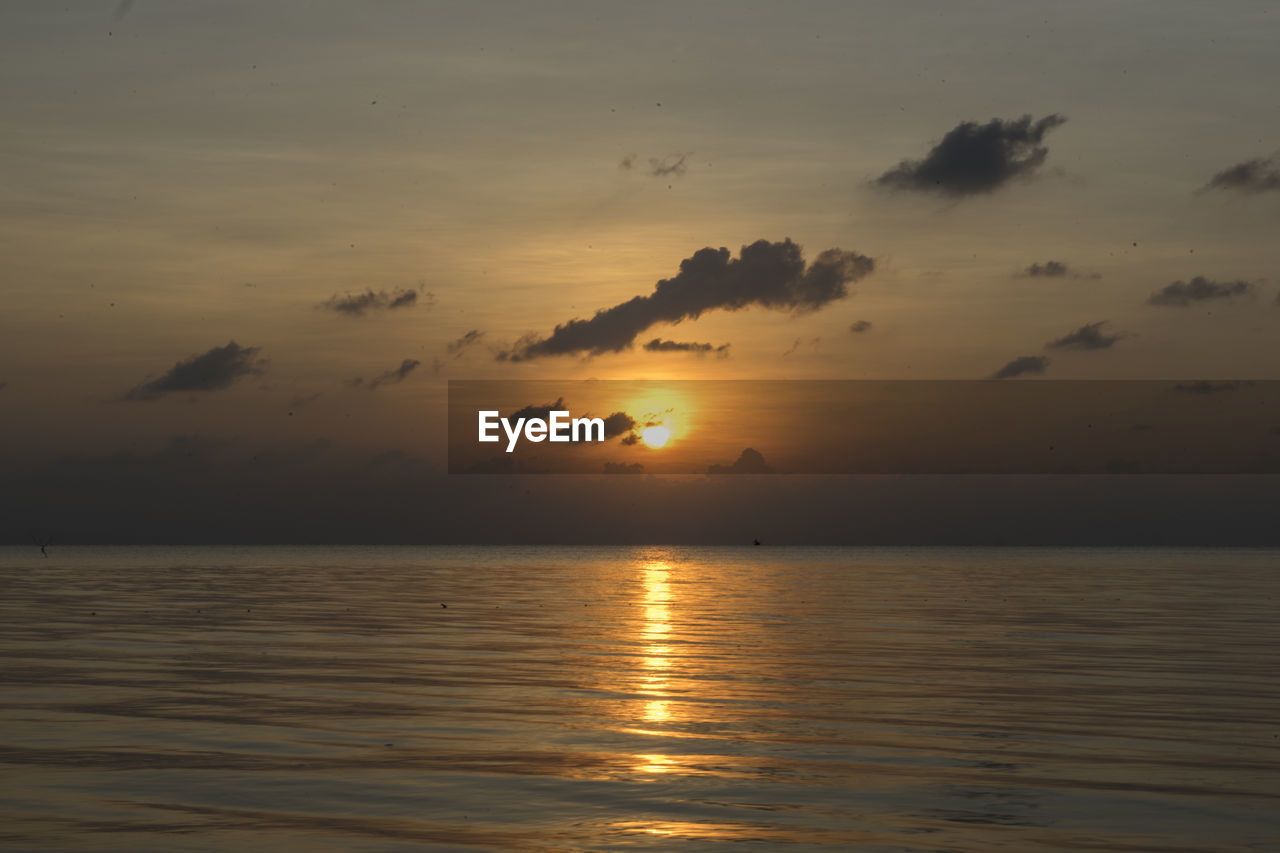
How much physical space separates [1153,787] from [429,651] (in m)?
24.9

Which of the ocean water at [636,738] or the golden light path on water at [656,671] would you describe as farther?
the golden light path on water at [656,671]

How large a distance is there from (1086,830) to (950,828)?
1600 mm

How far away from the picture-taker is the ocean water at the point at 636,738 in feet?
53.1

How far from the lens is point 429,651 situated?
3962 cm

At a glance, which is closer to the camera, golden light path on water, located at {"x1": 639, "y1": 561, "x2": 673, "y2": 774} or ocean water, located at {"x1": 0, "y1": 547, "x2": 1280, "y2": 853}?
ocean water, located at {"x1": 0, "y1": 547, "x2": 1280, "y2": 853}

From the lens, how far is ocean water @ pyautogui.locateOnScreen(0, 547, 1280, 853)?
16172 mm

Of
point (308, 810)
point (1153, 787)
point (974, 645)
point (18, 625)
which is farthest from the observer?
point (18, 625)

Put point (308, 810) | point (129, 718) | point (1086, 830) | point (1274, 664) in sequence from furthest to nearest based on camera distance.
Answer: point (1274, 664), point (129, 718), point (308, 810), point (1086, 830)

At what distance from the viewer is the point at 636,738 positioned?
22859 mm

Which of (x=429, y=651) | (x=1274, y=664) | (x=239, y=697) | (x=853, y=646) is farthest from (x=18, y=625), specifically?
(x=1274, y=664)

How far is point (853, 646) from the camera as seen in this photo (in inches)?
1647

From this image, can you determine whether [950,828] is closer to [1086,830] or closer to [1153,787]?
[1086,830]

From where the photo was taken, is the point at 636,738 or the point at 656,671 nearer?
the point at 636,738

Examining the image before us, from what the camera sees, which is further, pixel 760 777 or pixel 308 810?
pixel 760 777
